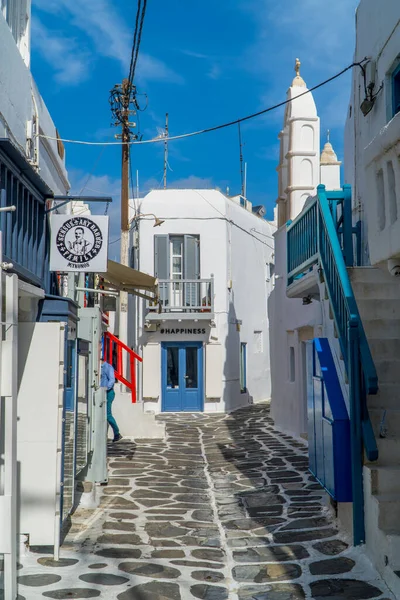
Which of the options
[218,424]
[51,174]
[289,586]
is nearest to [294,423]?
[218,424]

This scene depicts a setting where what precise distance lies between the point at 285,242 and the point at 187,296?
7.72 metres

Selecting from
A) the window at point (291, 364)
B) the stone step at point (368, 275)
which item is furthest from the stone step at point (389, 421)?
the window at point (291, 364)

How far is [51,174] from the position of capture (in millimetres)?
11273

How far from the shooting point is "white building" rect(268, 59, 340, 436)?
47.7 feet

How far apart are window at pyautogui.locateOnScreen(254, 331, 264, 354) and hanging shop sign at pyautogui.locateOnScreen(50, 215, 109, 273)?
19119 millimetres

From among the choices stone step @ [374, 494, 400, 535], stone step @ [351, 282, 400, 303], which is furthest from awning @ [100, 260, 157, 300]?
stone step @ [374, 494, 400, 535]

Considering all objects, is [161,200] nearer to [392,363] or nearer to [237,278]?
[237,278]

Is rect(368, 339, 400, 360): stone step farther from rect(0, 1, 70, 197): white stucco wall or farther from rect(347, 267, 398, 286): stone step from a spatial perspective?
rect(0, 1, 70, 197): white stucco wall

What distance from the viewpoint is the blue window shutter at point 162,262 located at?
2212 cm

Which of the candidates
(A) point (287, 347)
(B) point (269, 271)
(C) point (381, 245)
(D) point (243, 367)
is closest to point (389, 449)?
(C) point (381, 245)

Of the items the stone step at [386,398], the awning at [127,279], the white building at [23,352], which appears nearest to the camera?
the white building at [23,352]

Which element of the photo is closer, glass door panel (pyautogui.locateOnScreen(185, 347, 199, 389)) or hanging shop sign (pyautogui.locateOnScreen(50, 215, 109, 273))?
hanging shop sign (pyautogui.locateOnScreen(50, 215, 109, 273))

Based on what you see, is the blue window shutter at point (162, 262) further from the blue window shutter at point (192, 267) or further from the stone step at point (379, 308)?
the stone step at point (379, 308)

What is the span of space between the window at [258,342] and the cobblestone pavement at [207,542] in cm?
1494
